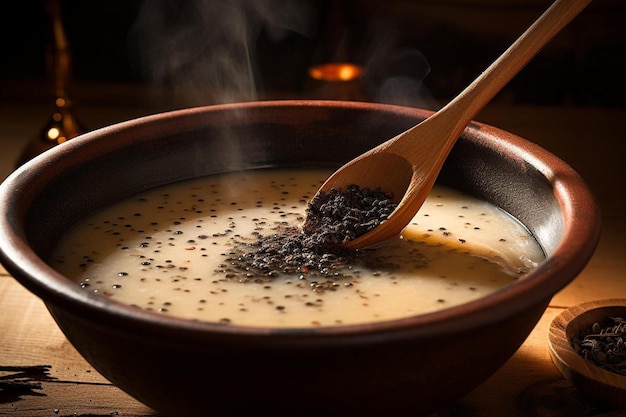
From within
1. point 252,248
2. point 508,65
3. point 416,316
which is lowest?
point 252,248

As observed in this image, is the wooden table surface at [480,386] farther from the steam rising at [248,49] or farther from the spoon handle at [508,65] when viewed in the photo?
the steam rising at [248,49]

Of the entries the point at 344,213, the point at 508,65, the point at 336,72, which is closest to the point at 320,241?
the point at 344,213

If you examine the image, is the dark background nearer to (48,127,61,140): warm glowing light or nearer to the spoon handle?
(48,127,61,140): warm glowing light

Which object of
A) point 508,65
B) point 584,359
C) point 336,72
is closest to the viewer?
point 584,359

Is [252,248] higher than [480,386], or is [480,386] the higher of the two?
[252,248]

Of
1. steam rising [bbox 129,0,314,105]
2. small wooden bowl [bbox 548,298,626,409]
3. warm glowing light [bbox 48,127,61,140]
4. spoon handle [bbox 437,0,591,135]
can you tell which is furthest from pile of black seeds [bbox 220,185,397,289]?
steam rising [bbox 129,0,314,105]

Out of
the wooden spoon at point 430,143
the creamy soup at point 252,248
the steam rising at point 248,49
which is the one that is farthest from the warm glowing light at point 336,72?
the wooden spoon at point 430,143

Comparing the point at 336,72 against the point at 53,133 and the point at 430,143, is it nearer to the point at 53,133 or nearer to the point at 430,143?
the point at 53,133
